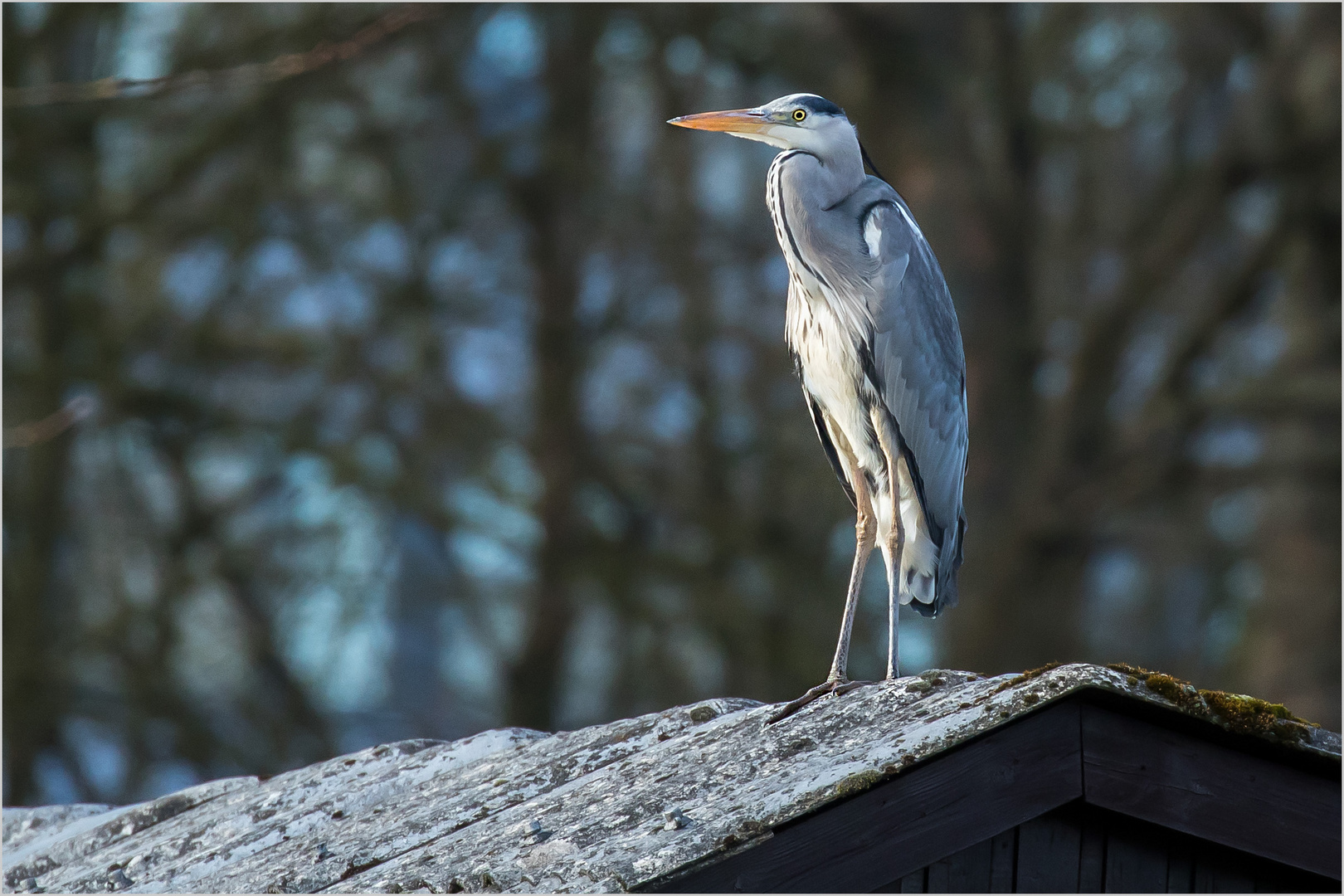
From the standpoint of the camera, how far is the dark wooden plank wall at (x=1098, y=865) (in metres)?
2.49

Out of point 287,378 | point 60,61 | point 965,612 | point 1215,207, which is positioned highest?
point 60,61

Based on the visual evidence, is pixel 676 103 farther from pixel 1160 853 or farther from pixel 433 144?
pixel 1160 853

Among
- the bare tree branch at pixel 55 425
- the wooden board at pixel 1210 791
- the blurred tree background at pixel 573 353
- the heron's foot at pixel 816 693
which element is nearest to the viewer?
the wooden board at pixel 1210 791

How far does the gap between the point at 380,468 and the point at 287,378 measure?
116 cm

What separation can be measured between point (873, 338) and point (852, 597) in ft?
2.29

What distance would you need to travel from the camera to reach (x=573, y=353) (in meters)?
10.5

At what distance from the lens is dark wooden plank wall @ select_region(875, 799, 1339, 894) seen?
2.49 metres

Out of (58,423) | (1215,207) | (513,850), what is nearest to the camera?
(513,850)

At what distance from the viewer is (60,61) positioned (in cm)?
963

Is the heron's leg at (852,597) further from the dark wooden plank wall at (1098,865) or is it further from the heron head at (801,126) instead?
the heron head at (801,126)

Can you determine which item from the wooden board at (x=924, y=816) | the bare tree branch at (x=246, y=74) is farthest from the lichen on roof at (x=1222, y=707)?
the bare tree branch at (x=246, y=74)

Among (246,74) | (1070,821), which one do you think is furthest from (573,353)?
(1070,821)

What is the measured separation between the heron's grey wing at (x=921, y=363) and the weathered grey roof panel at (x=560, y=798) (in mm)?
886

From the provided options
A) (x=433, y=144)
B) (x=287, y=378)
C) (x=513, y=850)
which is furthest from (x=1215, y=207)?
(x=513, y=850)
